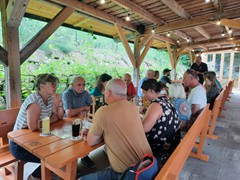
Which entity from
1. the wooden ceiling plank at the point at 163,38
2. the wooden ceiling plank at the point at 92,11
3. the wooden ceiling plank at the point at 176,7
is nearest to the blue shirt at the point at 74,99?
the wooden ceiling plank at the point at 92,11

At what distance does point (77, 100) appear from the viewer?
2441 mm

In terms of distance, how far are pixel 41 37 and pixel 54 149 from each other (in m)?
2.01

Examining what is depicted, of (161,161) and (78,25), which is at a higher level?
(78,25)

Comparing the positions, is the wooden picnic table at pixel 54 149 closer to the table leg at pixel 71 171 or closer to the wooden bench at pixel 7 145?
the table leg at pixel 71 171

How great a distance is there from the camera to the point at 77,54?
684cm

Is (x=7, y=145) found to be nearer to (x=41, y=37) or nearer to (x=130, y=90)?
(x=41, y=37)

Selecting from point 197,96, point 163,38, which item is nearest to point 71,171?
point 197,96

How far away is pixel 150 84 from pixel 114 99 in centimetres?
52

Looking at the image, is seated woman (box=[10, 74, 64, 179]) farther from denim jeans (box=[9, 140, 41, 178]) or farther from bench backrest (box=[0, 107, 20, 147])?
bench backrest (box=[0, 107, 20, 147])

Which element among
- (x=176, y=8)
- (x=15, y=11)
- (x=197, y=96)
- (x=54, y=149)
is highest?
(x=176, y=8)

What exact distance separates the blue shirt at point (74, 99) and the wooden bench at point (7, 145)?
615 millimetres

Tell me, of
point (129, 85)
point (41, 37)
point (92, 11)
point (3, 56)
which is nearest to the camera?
point (3, 56)

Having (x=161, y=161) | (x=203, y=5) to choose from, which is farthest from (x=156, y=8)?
(x=161, y=161)

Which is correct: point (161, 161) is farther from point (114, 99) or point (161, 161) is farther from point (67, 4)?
point (67, 4)
